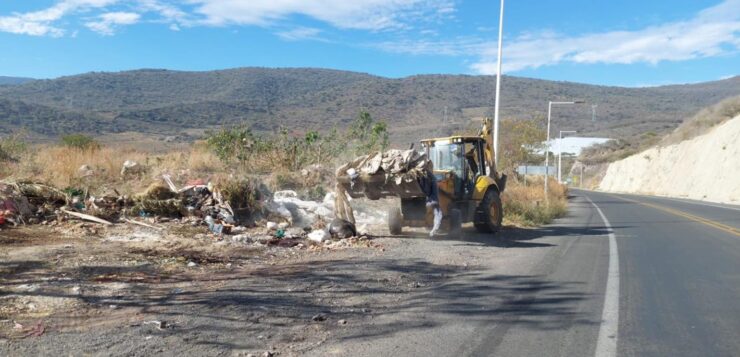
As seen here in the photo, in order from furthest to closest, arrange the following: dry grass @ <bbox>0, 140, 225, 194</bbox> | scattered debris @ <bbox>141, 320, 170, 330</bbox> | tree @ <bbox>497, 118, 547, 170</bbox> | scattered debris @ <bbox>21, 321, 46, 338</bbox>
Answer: tree @ <bbox>497, 118, 547, 170</bbox>, dry grass @ <bbox>0, 140, 225, 194</bbox>, scattered debris @ <bbox>141, 320, 170, 330</bbox>, scattered debris @ <bbox>21, 321, 46, 338</bbox>

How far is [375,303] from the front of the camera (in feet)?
23.3

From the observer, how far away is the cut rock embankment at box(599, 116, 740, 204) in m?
44.1

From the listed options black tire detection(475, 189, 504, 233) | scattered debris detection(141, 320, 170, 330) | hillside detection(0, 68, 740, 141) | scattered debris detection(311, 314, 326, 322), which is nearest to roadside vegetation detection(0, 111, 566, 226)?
black tire detection(475, 189, 504, 233)

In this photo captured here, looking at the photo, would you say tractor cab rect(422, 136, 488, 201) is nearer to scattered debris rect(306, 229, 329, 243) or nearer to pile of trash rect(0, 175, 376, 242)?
pile of trash rect(0, 175, 376, 242)

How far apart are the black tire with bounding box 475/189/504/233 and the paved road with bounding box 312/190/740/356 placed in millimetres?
1873

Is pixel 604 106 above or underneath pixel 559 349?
above

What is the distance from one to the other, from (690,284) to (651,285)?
0.63m

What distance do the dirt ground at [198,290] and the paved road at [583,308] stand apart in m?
0.45

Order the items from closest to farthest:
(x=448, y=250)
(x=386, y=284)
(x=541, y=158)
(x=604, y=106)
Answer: (x=386, y=284) < (x=448, y=250) < (x=541, y=158) < (x=604, y=106)

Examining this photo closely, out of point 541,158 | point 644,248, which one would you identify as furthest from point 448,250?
point 541,158

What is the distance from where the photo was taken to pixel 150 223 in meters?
12.0

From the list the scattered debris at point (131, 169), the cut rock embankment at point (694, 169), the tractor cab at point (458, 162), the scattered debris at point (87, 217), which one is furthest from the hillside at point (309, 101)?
the tractor cab at point (458, 162)

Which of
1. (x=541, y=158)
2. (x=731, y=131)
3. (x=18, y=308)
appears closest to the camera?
(x=18, y=308)

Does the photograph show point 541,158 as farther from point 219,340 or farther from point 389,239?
point 219,340
